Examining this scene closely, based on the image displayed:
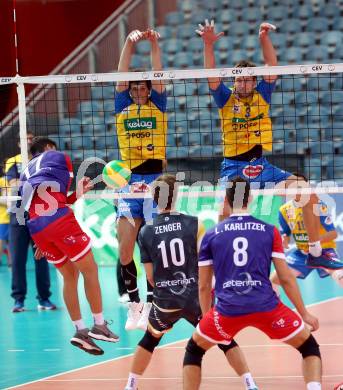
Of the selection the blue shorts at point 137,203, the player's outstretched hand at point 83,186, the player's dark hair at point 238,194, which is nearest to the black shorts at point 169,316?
the player's dark hair at point 238,194

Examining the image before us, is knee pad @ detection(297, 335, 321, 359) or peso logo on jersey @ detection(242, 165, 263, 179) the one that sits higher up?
peso logo on jersey @ detection(242, 165, 263, 179)

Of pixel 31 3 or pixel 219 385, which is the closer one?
pixel 219 385

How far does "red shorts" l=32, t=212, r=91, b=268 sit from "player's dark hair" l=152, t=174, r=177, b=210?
1130 millimetres

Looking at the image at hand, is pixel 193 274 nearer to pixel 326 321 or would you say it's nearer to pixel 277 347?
pixel 277 347

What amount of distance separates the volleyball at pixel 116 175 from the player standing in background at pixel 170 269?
4.75 feet

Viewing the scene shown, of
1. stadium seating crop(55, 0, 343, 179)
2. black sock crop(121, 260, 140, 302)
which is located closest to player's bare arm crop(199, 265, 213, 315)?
black sock crop(121, 260, 140, 302)

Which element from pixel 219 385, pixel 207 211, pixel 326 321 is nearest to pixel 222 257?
pixel 219 385

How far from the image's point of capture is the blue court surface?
9.94 m

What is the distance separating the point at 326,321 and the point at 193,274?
428 centimetres

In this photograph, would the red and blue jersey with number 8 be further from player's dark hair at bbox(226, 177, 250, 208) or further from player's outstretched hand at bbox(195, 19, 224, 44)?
player's outstretched hand at bbox(195, 19, 224, 44)

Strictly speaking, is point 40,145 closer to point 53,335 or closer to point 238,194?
point 238,194

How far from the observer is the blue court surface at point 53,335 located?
9.94 metres

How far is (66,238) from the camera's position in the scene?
8.95 meters

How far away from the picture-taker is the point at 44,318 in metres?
12.9
